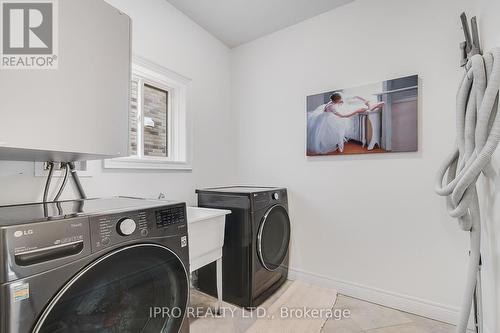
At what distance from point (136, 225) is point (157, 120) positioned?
147 cm

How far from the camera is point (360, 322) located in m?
1.70

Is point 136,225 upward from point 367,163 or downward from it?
downward

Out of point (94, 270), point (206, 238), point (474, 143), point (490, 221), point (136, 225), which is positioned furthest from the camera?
point (206, 238)

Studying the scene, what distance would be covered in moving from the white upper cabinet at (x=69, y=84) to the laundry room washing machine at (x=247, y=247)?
3.18ft

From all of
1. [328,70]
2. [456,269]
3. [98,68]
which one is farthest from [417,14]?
[98,68]

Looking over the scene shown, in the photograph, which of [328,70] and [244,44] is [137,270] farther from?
[244,44]

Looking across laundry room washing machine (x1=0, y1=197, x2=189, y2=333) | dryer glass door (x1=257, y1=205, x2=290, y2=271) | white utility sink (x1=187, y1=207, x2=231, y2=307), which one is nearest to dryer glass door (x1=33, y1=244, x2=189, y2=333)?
laundry room washing machine (x1=0, y1=197, x2=189, y2=333)

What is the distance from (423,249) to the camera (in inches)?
69.9

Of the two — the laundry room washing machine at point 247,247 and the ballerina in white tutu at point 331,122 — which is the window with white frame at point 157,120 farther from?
the ballerina in white tutu at point 331,122

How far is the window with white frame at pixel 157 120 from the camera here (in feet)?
6.38

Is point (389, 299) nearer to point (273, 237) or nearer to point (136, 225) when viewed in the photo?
point (273, 237)

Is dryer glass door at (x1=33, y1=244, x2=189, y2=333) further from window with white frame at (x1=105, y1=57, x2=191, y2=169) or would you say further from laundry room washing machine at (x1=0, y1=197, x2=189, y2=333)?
window with white frame at (x1=105, y1=57, x2=191, y2=169)

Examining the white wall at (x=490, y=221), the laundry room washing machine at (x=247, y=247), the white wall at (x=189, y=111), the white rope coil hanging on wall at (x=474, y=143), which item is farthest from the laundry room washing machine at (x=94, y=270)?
the white wall at (x=490, y=221)

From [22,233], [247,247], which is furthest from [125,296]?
[247,247]
